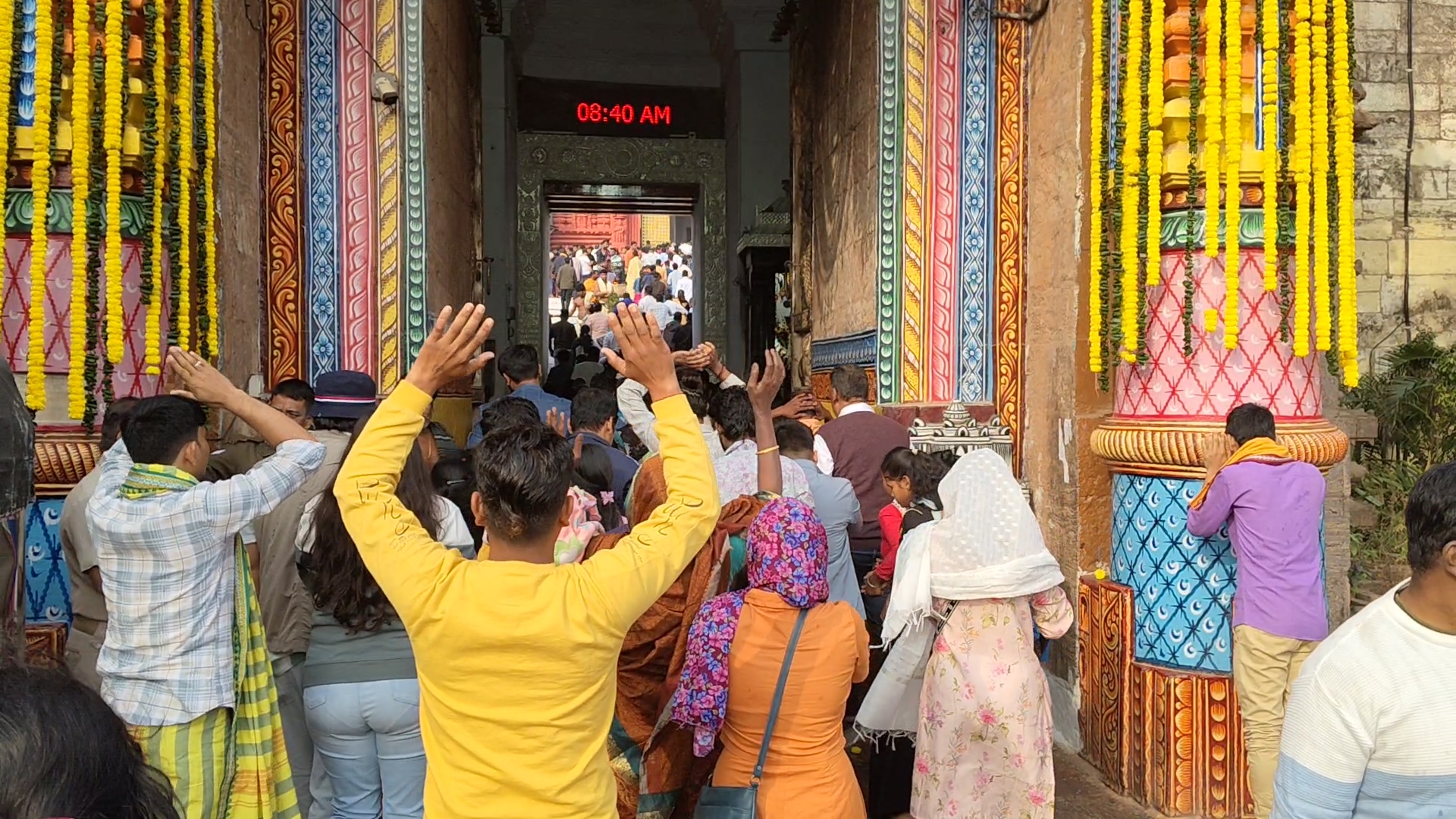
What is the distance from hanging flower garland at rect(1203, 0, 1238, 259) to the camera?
378 cm

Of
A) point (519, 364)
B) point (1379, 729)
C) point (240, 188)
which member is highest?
point (240, 188)

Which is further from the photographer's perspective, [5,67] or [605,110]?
[605,110]

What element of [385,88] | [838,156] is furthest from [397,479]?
[838,156]

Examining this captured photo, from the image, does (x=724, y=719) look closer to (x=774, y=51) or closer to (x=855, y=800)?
(x=855, y=800)

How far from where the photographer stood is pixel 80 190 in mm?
3326

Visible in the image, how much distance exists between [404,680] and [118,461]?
0.84m

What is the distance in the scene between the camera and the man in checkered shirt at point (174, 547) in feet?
7.22

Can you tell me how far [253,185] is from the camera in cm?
470

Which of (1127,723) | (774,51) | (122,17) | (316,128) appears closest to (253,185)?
(316,128)

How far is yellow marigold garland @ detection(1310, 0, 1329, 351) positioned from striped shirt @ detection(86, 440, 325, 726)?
3.48 m

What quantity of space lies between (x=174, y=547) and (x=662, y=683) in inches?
52.2

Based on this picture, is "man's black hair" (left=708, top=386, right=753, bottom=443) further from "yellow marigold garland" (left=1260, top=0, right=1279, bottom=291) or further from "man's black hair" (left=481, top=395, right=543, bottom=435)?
"yellow marigold garland" (left=1260, top=0, right=1279, bottom=291)

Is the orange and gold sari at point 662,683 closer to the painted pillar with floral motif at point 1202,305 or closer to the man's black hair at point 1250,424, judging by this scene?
the man's black hair at point 1250,424

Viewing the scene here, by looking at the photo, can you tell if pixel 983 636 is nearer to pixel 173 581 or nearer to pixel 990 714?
pixel 990 714
